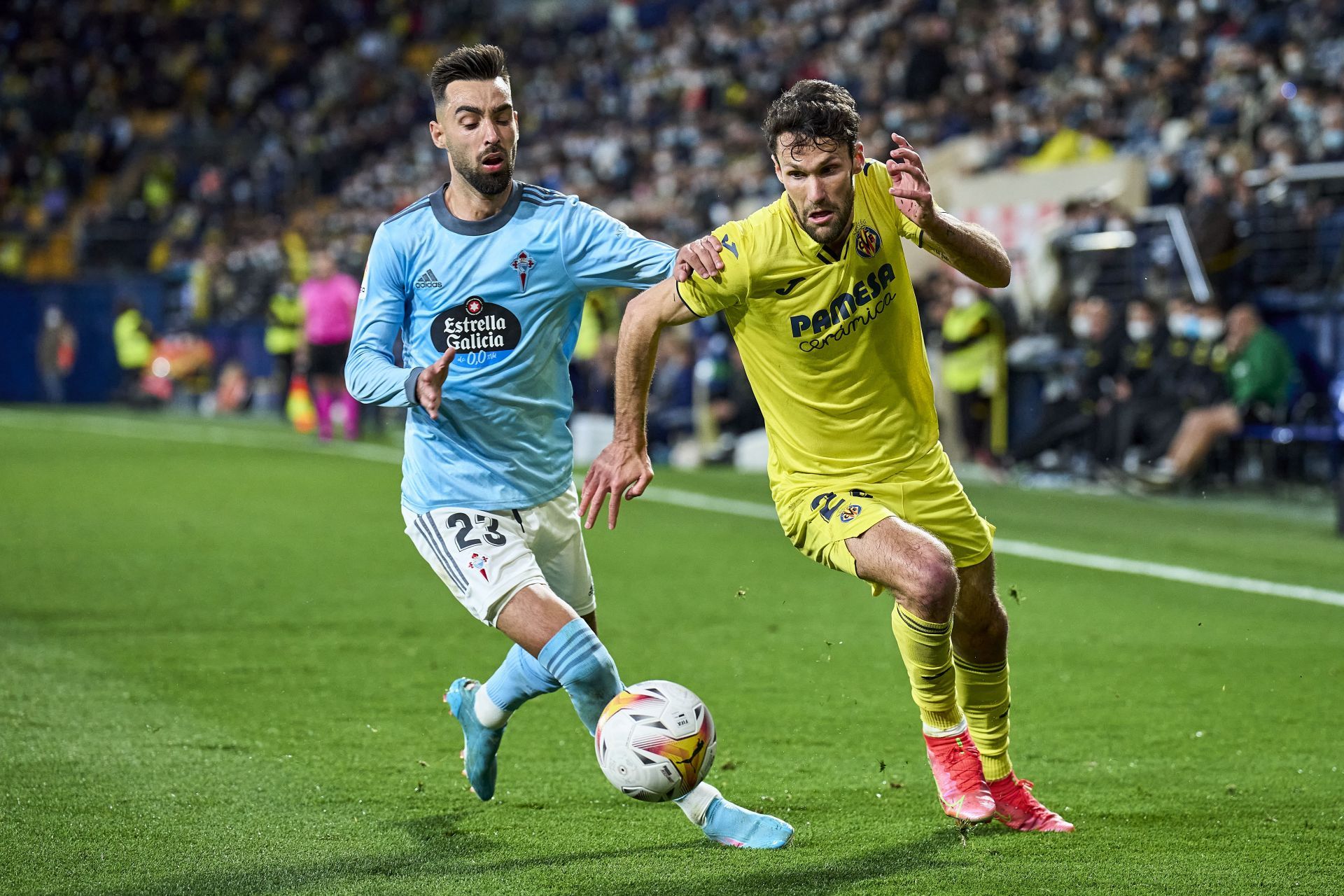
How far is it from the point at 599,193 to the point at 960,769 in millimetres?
25400

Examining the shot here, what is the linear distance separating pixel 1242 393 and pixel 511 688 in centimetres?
1064

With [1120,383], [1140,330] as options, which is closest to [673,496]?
[1120,383]

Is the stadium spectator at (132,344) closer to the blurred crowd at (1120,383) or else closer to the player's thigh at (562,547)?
the blurred crowd at (1120,383)

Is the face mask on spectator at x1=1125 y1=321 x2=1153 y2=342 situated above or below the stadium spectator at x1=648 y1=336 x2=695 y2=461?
Answer: above

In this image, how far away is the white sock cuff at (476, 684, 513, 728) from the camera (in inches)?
209

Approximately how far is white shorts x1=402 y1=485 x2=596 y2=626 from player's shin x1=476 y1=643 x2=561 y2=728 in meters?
0.23

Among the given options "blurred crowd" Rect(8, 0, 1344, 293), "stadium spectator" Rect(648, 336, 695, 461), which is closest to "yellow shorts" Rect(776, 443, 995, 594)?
"blurred crowd" Rect(8, 0, 1344, 293)

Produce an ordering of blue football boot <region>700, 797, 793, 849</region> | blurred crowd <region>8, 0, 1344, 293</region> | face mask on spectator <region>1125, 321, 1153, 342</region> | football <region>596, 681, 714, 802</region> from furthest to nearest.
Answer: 1. blurred crowd <region>8, 0, 1344, 293</region>
2. face mask on spectator <region>1125, 321, 1153, 342</region>
3. blue football boot <region>700, 797, 793, 849</region>
4. football <region>596, 681, 714, 802</region>

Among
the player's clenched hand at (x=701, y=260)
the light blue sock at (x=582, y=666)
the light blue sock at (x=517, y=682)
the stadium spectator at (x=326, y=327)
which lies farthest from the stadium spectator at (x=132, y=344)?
the light blue sock at (x=582, y=666)

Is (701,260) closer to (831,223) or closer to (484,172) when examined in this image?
(831,223)

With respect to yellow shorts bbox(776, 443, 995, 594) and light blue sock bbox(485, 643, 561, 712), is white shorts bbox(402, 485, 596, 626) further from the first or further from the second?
yellow shorts bbox(776, 443, 995, 594)

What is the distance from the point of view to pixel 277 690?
7.23m

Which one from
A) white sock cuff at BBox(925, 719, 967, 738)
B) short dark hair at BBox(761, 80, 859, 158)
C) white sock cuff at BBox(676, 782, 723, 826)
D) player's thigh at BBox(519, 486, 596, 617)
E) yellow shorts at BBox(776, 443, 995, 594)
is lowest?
white sock cuff at BBox(676, 782, 723, 826)

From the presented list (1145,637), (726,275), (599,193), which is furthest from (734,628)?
(599,193)
